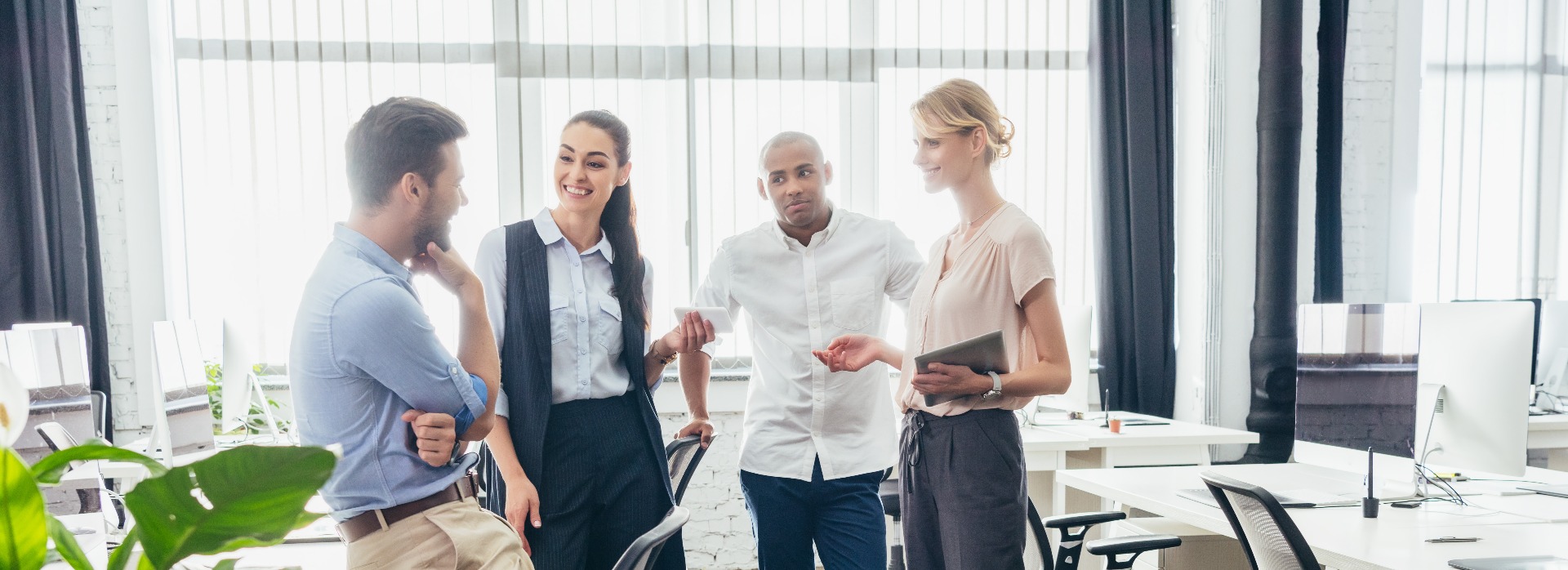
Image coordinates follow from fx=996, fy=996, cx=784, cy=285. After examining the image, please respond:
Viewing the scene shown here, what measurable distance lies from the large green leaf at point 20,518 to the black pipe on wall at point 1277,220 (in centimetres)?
469

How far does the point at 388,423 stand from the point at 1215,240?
4.18m

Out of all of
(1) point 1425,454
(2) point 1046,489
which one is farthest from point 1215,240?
(1) point 1425,454

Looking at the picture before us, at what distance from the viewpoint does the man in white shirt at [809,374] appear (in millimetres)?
2328

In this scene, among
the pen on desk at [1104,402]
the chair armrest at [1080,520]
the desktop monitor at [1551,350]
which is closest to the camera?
the chair armrest at [1080,520]

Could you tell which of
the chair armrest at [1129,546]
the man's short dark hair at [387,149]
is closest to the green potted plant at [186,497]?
the man's short dark hair at [387,149]

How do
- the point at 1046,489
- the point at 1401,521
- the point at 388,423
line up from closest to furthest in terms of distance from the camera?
1. the point at 388,423
2. the point at 1401,521
3. the point at 1046,489

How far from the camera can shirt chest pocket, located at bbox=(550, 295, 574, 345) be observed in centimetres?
190

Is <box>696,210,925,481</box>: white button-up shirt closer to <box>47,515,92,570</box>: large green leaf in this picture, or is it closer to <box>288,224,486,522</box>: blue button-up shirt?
<box>288,224,486,522</box>: blue button-up shirt

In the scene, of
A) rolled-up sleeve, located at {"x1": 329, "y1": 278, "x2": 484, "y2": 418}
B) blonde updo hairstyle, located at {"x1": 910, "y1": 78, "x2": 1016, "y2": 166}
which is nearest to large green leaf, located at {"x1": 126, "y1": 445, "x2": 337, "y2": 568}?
rolled-up sleeve, located at {"x1": 329, "y1": 278, "x2": 484, "y2": 418}

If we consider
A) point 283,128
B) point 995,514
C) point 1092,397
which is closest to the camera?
point 995,514

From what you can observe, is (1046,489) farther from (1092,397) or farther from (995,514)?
(995,514)

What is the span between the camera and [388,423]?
1.31 m

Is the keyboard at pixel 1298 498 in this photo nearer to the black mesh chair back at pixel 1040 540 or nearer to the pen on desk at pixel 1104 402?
the black mesh chair back at pixel 1040 540

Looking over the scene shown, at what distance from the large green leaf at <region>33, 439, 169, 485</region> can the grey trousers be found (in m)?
1.38
